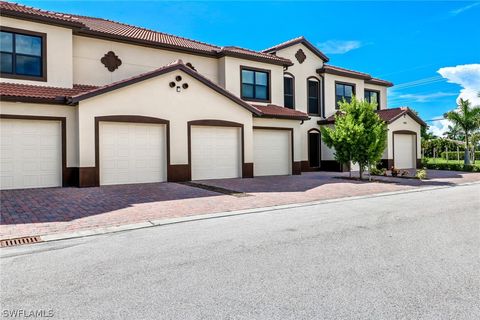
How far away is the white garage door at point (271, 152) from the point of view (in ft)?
61.6

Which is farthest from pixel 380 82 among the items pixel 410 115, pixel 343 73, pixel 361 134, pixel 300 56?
pixel 361 134

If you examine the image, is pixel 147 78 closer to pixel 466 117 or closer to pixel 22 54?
pixel 22 54

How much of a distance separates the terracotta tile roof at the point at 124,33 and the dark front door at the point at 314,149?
17.9 ft

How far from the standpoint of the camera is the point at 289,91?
2302 centimetres

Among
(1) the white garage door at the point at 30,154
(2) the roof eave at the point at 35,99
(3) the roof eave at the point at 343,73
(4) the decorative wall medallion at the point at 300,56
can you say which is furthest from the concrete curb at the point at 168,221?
(3) the roof eave at the point at 343,73

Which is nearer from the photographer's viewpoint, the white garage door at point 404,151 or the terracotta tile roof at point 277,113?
the terracotta tile roof at point 277,113

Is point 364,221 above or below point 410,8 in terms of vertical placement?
below

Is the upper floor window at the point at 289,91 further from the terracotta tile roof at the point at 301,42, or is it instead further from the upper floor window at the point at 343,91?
the upper floor window at the point at 343,91

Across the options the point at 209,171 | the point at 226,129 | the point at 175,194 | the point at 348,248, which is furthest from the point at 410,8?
the point at 348,248

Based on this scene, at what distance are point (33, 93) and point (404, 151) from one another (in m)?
23.9

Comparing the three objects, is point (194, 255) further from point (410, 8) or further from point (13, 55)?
point (410, 8)

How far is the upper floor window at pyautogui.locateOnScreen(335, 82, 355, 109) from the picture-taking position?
82.8 feet

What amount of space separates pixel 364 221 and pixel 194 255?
441 cm

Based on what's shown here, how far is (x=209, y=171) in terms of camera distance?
1641cm
